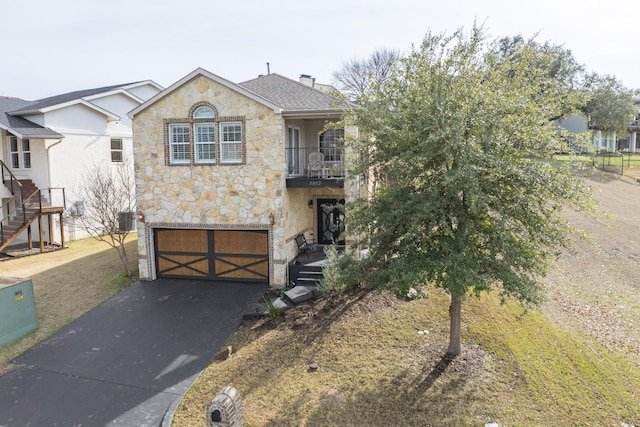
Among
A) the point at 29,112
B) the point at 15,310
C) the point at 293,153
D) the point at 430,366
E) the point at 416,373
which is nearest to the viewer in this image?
the point at 416,373

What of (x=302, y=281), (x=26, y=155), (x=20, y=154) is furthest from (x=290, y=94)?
(x=20, y=154)

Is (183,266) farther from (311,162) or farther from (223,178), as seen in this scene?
(311,162)

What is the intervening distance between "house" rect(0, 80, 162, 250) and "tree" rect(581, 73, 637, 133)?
38436 mm

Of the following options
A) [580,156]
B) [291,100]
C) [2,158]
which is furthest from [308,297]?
[2,158]

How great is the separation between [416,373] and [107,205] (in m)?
12.8

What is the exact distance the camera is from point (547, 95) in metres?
8.51

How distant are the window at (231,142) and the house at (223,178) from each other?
0.03 metres

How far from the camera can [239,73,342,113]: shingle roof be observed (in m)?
→ 14.1

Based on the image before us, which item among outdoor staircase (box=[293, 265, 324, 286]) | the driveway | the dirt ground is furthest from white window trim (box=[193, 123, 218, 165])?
the dirt ground

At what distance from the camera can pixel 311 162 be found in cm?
1558

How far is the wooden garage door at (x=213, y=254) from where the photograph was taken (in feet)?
49.3

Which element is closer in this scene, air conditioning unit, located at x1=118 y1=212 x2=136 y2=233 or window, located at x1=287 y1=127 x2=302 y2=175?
window, located at x1=287 y1=127 x2=302 y2=175

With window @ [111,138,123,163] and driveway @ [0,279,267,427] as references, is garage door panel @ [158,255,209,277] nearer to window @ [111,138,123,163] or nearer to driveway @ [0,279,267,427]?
driveway @ [0,279,267,427]

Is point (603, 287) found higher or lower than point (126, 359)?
higher
